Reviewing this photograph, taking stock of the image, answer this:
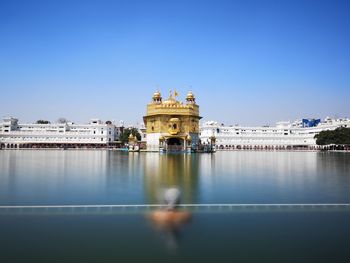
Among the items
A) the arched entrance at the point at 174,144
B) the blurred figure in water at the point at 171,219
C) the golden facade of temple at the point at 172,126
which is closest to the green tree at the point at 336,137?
the golden facade of temple at the point at 172,126

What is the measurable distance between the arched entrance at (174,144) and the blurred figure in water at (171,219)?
144 ft

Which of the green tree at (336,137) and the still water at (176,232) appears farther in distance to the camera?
the green tree at (336,137)

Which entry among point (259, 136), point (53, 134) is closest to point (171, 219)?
point (53, 134)

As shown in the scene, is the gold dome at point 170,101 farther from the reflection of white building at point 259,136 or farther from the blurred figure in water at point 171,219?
the blurred figure in water at point 171,219

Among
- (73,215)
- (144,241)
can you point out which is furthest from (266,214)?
(73,215)

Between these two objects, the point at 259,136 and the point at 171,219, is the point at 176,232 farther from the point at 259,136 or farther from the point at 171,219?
the point at 259,136

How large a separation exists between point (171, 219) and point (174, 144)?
156 feet

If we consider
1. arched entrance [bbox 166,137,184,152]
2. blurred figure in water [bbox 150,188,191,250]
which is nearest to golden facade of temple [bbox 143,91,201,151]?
arched entrance [bbox 166,137,184,152]

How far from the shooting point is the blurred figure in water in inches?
304

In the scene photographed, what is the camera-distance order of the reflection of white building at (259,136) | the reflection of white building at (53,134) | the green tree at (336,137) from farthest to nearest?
the reflection of white building at (259,136), the reflection of white building at (53,134), the green tree at (336,137)

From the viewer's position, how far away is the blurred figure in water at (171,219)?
772cm

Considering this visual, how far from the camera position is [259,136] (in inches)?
3829

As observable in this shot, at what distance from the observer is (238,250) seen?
700 cm

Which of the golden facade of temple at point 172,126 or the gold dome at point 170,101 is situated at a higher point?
the gold dome at point 170,101
